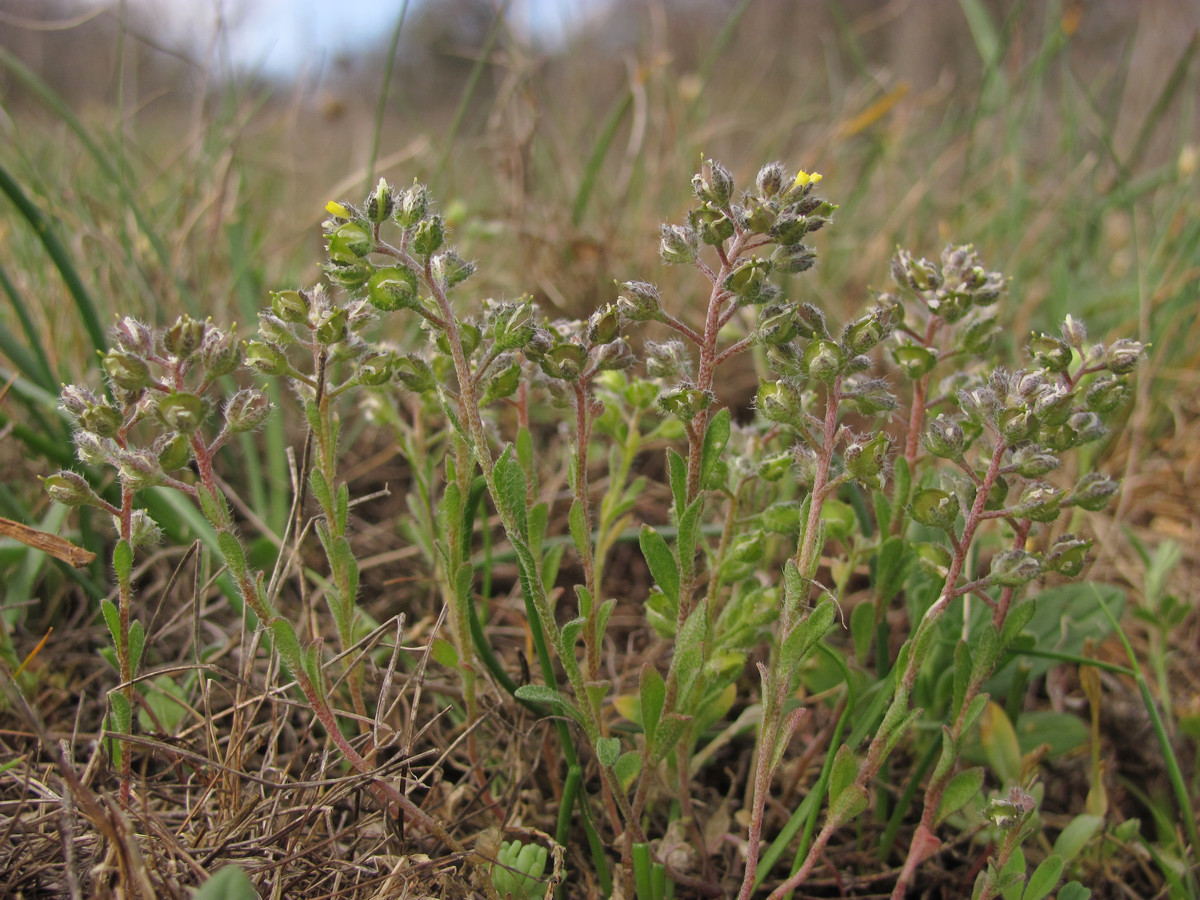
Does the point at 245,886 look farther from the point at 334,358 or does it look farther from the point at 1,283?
the point at 1,283

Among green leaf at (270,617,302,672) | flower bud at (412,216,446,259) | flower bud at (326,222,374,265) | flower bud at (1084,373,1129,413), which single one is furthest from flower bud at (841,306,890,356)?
green leaf at (270,617,302,672)

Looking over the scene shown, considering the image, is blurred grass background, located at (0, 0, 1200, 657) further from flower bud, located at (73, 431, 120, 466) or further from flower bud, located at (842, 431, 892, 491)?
flower bud, located at (842, 431, 892, 491)

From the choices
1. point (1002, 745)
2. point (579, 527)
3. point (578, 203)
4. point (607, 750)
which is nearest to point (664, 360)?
point (579, 527)

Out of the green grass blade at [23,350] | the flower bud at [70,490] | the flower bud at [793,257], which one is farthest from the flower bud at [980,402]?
the green grass blade at [23,350]

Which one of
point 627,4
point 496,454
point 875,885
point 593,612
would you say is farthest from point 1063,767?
point 627,4

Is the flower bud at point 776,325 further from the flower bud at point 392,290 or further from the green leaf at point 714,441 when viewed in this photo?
the flower bud at point 392,290
